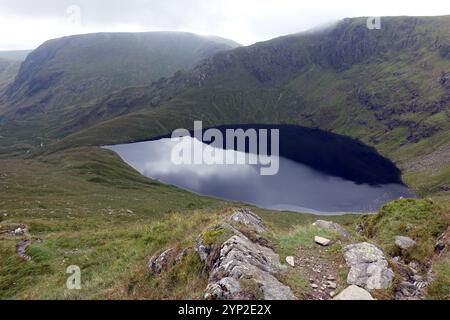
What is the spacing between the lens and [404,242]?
20.9 meters

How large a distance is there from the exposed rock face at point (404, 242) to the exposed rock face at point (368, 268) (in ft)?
16.1

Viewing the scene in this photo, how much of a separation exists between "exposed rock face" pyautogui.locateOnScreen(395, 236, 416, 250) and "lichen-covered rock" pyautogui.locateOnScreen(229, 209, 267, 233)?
784 centimetres

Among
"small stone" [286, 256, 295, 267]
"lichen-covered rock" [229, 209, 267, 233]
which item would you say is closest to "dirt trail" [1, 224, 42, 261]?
"lichen-covered rock" [229, 209, 267, 233]

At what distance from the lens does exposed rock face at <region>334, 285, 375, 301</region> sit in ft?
42.4

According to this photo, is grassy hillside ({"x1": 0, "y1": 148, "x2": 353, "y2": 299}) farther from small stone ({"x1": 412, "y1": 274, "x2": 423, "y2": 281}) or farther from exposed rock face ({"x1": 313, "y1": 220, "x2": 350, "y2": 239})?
small stone ({"x1": 412, "y1": 274, "x2": 423, "y2": 281})

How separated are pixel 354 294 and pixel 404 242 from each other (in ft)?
31.7

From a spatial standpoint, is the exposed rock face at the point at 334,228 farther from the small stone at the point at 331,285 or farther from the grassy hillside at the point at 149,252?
the small stone at the point at 331,285

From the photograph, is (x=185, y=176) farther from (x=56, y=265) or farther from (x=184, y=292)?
(x=184, y=292)

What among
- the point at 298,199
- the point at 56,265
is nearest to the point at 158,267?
the point at 56,265

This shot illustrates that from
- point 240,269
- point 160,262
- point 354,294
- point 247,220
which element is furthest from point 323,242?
point 160,262

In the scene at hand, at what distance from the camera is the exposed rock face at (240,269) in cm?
1242

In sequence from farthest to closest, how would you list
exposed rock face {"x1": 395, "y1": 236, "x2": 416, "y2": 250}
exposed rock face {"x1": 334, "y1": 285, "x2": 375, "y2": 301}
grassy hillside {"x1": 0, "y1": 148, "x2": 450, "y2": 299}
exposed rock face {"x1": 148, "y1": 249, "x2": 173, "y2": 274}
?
exposed rock face {"x1": 395, "y1": 236, "x2": 416, "y2": 250} → exposed rock face {"x1": 148, "y1": 249, "x2": 173, "y2": 274} → grassy hillside {"x1": 0, "y1": 148, "x2": 450, "y2": 299} → exposed rock face {"x1": 334, "y1": 285, "x2": 375, "y2": 301}

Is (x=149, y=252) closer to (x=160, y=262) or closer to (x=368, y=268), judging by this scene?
(x=160, y=262)
